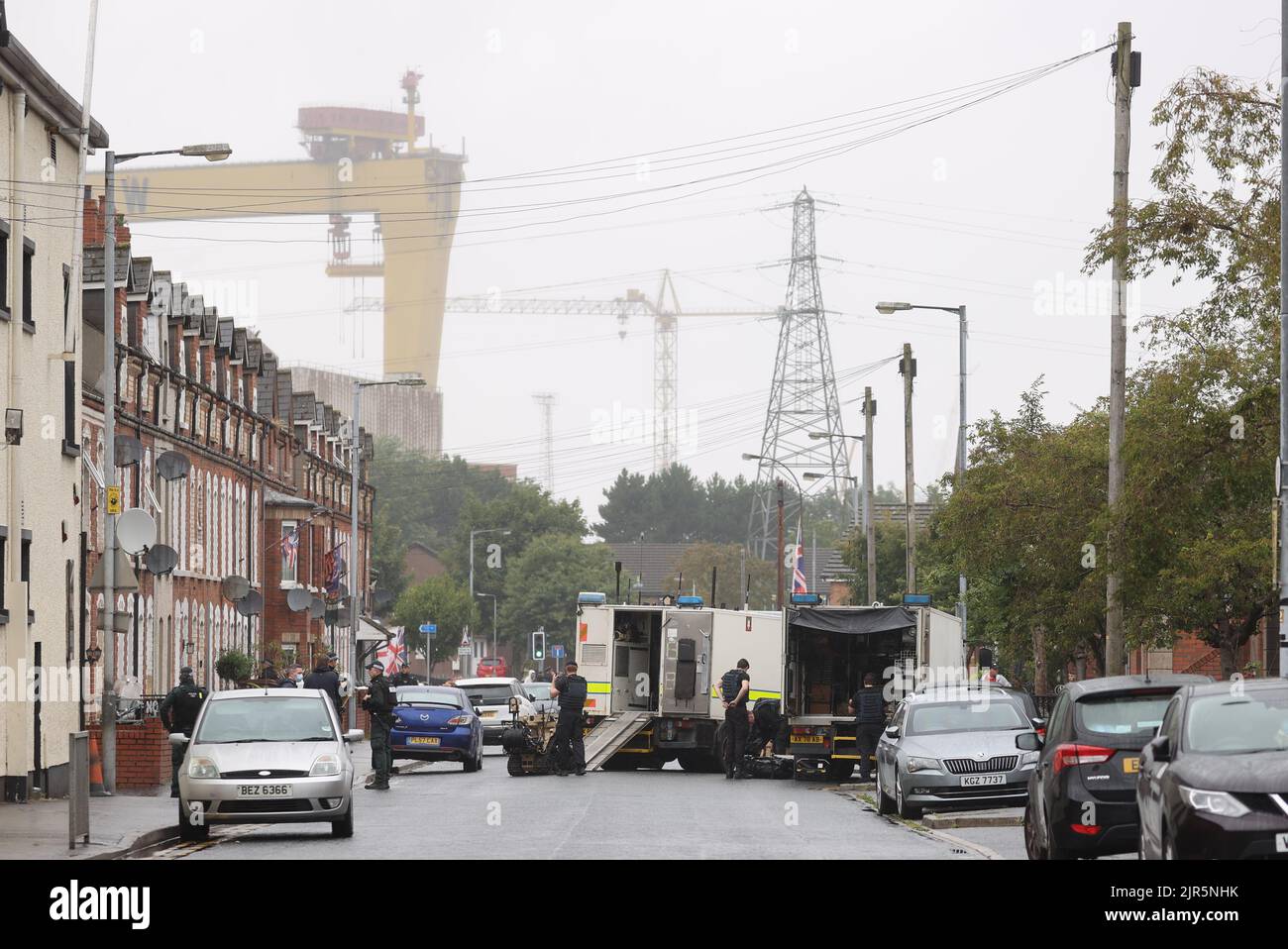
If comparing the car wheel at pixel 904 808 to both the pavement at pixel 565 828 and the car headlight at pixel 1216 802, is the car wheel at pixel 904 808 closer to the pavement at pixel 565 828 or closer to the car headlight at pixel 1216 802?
the pavement at pixel 565 828

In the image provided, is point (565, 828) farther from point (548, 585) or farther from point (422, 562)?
point (422, 562)

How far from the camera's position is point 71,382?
104 feet

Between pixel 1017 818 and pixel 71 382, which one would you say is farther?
pixel 71 382

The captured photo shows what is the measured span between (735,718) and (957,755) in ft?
33.2

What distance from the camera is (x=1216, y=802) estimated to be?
40.2ft

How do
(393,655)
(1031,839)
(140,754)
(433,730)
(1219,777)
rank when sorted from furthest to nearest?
1. (393,655)
2. (433,730)
3. (140,754)
4. (1031,839)
5. (1219,777)

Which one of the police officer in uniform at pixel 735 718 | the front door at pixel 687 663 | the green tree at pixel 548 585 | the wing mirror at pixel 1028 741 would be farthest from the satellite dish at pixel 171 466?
the green tree at pixel 548 585

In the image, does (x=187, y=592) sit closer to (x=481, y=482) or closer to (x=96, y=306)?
(x=96, y=306)

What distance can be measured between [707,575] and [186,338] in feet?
272

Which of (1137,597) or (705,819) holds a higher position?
(1137,597)

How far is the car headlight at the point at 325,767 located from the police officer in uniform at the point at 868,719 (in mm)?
13107

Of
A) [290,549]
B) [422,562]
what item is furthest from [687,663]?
[422,562]

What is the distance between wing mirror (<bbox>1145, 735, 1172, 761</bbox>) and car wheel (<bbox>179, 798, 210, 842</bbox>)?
1094cm
